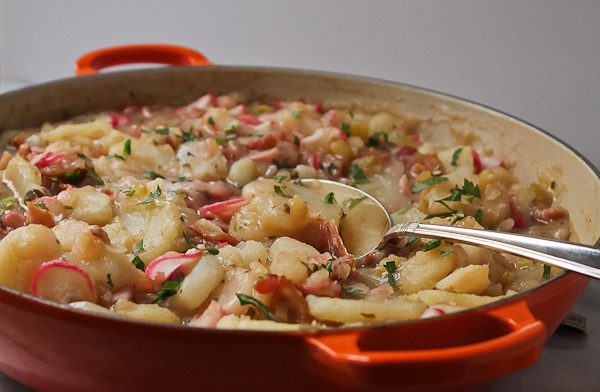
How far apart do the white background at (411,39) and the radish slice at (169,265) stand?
1.85 meters

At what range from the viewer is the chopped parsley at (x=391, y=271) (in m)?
1.85

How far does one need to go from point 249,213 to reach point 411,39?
1.67 metres

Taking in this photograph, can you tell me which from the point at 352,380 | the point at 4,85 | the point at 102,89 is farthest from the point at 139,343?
the point at 4,85

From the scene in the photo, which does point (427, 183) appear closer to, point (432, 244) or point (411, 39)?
point (432, 244)

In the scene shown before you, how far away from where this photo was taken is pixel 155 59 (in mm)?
3039

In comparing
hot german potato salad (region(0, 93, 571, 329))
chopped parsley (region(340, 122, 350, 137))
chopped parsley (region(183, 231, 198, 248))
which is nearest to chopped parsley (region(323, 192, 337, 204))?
hot german potato salad (region(0, 93, 571, 329))

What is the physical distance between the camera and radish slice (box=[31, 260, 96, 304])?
158 centimetres

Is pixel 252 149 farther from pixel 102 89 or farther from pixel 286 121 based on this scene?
pixel 102 89

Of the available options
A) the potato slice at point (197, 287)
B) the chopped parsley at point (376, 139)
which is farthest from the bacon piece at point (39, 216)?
the chopped parsley at point (376, 139)

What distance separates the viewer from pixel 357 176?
2.48 m

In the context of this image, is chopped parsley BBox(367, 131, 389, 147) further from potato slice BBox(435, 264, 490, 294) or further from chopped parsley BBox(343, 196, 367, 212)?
potato slice BBox(435, 264, 490, 294)

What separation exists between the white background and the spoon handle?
1435mm

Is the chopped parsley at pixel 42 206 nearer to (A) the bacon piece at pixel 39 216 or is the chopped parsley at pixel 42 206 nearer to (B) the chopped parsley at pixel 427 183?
(A) the bacon piece at pixel 39 216

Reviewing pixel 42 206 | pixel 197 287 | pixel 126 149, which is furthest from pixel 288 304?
pixel 126 149
